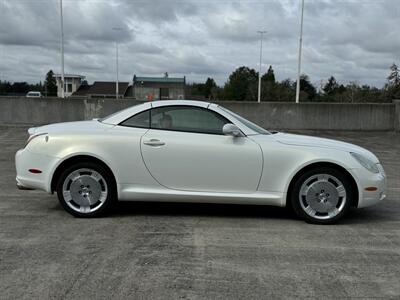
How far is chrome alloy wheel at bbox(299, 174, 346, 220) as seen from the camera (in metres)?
6.13

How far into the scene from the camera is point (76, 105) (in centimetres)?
1983

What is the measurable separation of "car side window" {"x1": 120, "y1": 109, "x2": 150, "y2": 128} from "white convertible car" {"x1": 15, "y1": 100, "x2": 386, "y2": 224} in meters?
0.03

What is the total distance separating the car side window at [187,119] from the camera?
630cm

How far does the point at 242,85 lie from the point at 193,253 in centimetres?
10690

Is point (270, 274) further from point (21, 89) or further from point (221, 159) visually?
point (21, 89)

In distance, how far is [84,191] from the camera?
20.5 feet

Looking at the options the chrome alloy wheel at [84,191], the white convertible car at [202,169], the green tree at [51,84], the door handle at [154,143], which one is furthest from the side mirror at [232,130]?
the green tree at [51,84]

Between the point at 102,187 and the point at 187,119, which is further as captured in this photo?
the point at 187,119

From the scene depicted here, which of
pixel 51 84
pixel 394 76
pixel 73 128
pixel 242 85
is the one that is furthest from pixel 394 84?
pixel 51 84

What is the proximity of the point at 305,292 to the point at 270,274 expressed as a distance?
435 mm

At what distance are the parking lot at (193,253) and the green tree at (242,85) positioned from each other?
92.6 meters

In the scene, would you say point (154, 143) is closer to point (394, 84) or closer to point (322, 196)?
point (322, 196)

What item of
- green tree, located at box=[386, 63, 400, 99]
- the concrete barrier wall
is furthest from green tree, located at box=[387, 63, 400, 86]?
the concrete barrier wall

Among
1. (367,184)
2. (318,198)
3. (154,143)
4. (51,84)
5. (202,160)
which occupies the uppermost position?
(51,84)
